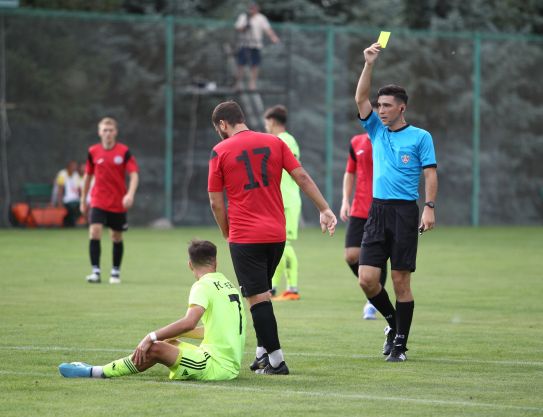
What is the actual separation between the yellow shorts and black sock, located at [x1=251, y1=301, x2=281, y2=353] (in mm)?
446

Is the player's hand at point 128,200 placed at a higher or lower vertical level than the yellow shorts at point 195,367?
higher

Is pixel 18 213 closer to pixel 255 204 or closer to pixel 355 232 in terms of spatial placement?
pixel 355 232

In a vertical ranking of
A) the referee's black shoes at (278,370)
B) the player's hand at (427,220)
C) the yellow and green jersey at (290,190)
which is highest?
the player's hand at (427,220)

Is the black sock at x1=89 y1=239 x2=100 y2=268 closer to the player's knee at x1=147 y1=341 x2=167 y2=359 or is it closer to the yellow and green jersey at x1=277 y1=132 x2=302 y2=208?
the yellow and green jersey at x1=277 y1=132 x2=302 y2=208

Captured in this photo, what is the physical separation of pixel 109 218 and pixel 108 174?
25.2 inches

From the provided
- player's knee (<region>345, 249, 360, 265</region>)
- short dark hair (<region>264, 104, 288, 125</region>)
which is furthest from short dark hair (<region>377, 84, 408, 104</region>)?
short dark hair (<region>264, 104, 288, 125</region>)

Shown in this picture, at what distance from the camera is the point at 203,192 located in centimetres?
3309

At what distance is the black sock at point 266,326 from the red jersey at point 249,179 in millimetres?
499

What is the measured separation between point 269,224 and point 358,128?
83.6 feet

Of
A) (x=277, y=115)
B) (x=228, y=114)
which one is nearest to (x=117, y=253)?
(x=277, y=115)

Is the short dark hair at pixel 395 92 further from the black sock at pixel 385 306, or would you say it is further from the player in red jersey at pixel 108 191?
the player in red jersey at pixel 108 191

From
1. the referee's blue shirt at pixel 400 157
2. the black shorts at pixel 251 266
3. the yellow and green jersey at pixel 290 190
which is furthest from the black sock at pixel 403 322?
the yellow and green jersey at pixel 290 190

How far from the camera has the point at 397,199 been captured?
399 inches

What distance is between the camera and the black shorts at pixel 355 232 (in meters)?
13.0
